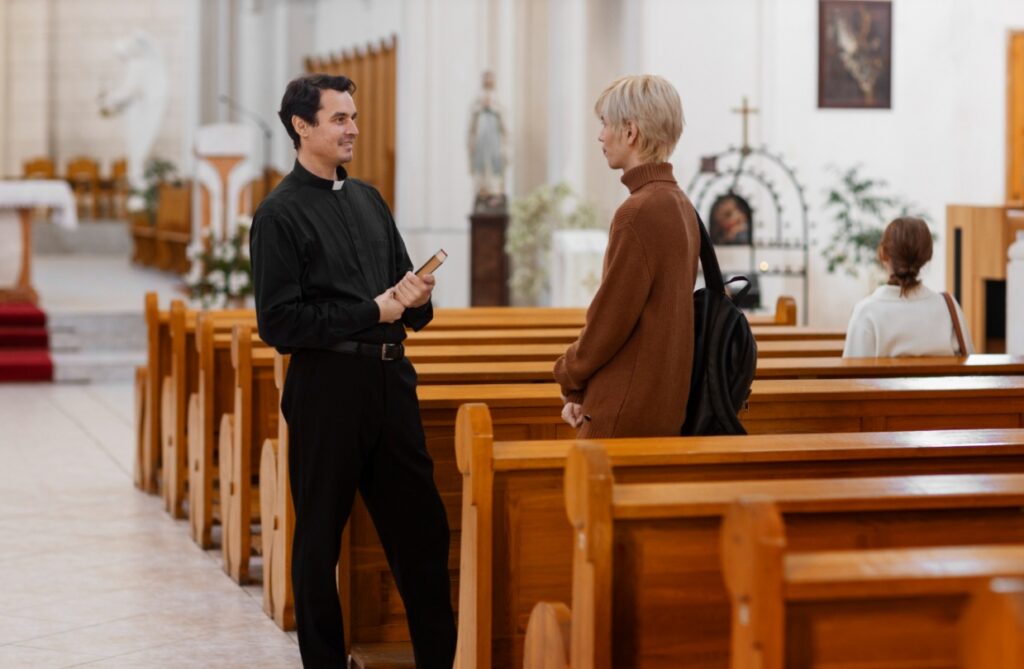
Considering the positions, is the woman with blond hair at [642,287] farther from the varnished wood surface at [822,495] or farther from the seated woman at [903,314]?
the seated woman at [903,314]

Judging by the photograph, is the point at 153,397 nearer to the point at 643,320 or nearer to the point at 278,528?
the point at 278,528

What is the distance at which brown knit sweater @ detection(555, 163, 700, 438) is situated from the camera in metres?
3.07

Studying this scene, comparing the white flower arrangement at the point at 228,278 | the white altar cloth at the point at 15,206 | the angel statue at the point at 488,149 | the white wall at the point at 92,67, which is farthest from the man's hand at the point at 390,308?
the white wall at the point at 92,67

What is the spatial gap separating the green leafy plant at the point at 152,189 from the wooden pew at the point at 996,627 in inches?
699

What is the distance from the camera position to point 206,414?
19.1 ft

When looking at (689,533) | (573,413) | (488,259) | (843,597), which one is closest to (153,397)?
(573,413)

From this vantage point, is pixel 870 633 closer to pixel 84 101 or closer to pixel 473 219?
pixel 473 219

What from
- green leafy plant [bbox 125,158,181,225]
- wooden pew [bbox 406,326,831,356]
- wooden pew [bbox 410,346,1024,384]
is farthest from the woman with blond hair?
green leafy plant [bbox 125,158,181,225]

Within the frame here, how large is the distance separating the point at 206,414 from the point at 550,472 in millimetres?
2975

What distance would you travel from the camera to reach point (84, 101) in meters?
23.2

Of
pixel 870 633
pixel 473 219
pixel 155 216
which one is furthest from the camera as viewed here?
pixel 155 216

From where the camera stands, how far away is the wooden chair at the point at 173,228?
17.2 meters

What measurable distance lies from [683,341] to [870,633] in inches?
46.9

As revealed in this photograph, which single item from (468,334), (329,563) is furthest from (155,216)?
(329,563)
